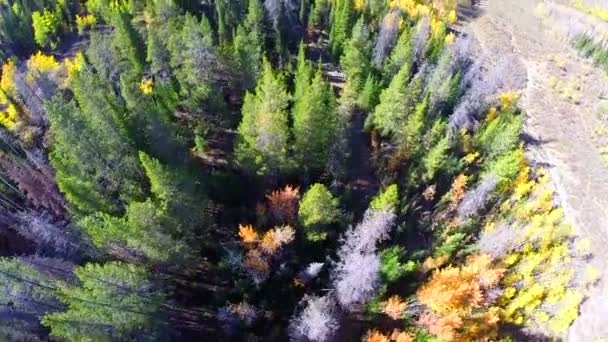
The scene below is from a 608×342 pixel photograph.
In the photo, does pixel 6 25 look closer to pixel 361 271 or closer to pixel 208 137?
pixel 208 137

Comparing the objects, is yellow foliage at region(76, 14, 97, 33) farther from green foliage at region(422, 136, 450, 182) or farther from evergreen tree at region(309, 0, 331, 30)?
green foliage at region(422, 136, 450, 182)

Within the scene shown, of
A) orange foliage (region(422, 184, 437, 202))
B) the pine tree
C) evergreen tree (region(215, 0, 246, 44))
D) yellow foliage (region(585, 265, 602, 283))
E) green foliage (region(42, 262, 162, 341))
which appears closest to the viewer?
green foliage (region(42, 262, 162, 341))

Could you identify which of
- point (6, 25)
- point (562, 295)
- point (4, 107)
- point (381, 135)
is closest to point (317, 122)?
point (381, 135)

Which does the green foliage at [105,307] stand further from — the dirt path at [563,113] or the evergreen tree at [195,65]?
the dirt path at [563,113]

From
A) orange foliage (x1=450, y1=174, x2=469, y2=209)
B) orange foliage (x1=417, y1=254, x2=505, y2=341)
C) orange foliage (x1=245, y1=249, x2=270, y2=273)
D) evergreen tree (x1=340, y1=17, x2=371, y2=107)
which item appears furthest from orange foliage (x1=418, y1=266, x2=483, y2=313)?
evergreen tree (x1=340, y1=17, x2=371, y2=107)

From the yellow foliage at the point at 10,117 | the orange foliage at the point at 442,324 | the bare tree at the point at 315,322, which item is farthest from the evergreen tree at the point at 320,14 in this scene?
the orange foliage at the point at 442,324
